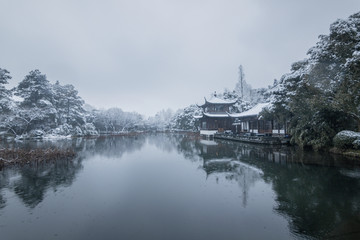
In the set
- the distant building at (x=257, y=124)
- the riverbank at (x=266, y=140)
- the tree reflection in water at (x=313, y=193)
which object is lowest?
the tree reflection in water at (x=313, y=193)

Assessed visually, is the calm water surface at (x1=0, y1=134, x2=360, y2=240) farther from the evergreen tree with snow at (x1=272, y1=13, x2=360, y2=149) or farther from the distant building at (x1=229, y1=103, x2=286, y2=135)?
the distant building at (x1=229, y1=103, x2=286, y2=135)

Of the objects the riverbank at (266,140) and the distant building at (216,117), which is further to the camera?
the distant building at (216,117)

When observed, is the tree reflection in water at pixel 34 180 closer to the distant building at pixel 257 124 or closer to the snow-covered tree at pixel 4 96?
the distant building at pixel 257 124

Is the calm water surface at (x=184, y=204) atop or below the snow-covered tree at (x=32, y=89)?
below

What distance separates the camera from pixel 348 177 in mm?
8070

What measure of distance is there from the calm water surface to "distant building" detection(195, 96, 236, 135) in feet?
96.8

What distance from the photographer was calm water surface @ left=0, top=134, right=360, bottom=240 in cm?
425

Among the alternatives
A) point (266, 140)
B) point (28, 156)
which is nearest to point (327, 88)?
point (266, 140)

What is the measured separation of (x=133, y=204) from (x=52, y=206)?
Answer: 8.07ft

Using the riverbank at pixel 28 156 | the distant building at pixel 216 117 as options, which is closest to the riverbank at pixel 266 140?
the distant building at pixel 216 117

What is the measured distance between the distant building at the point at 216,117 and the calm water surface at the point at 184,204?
29519mm

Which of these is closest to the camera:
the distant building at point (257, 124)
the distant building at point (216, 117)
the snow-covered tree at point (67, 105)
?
the distant building at point (257, 124)

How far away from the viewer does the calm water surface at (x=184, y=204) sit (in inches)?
167

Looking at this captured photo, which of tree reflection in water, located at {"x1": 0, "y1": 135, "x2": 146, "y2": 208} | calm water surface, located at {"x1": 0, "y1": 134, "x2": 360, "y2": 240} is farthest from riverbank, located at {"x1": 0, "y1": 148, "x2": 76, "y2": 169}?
calm water surface, located at {"x1": 0, "y1": 134, "x2": 360, "y2": 240}
